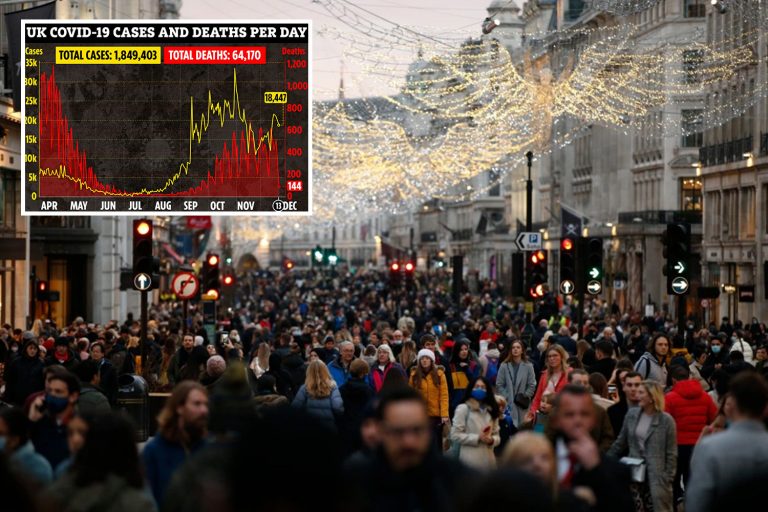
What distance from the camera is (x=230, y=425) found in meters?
9.76

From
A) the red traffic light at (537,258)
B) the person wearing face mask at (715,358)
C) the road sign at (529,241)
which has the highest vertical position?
the road sign at (529,241)

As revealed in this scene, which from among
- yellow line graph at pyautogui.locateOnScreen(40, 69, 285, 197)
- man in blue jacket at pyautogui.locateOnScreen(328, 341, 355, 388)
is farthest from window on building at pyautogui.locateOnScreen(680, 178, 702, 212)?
man in blue jacket at pyautogui.locateOnScreen(328, 341, 355, 388)

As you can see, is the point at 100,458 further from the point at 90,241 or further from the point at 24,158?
the point at 90,241

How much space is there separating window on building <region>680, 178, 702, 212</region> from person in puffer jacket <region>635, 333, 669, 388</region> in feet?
179

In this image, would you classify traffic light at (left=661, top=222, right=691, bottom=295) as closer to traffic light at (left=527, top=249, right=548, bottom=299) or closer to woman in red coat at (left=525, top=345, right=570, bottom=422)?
woman in red coat at (left=525, top=345, right=570, bottom=422)

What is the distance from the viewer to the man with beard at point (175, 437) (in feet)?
32.0

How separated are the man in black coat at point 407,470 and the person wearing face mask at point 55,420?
14.4ft

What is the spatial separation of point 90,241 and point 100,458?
46.0 metres

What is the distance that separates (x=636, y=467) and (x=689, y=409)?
1.80 meters

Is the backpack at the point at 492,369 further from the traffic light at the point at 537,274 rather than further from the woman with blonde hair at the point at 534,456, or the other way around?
the woman with blonde hair at the point at 534,456

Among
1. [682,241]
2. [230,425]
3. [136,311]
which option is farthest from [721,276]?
[230,425]

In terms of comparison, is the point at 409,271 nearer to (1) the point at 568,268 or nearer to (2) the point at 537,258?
(2) the point at 537,258
